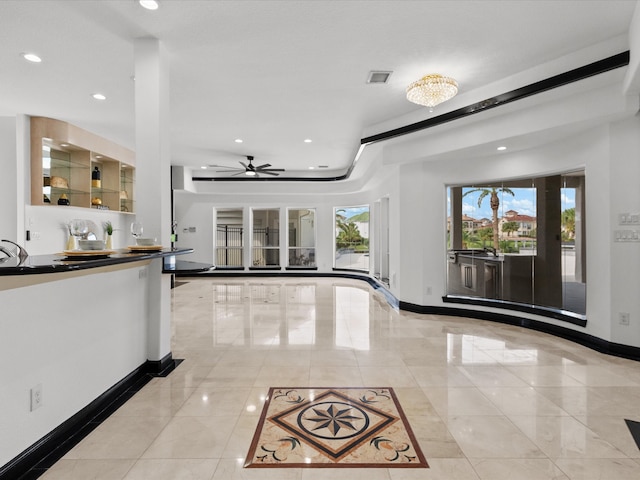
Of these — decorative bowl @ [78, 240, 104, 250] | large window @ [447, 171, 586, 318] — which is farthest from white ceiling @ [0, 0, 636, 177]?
decorative bowl @ [78, 240, 104, 250]

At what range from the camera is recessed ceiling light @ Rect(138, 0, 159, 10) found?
272 centimetres

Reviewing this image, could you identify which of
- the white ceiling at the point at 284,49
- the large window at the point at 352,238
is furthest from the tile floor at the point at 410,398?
the large window at the point at 352,238

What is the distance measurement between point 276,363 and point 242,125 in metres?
4.14

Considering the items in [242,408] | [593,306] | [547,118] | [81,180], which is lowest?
[242,408]

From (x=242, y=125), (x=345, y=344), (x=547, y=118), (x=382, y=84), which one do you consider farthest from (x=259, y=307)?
(x=547, y=118)

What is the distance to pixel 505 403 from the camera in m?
2.76

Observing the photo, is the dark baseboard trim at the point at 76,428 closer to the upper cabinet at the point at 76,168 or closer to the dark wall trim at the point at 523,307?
the upper cabinet at the point at 76,168

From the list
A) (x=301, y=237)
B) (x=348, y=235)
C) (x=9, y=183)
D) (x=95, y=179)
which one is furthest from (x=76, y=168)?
(x=348, y=235)

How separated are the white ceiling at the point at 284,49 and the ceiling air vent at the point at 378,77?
9 cm

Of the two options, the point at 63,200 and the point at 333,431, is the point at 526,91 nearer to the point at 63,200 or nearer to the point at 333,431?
the point at 333,431

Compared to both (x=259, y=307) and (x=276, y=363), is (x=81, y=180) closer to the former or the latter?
(x=259, y=307)

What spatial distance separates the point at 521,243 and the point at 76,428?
5.81 meters

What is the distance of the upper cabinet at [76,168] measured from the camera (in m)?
5.40

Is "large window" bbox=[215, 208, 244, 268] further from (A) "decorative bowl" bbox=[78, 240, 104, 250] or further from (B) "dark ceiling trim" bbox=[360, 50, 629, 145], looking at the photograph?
(A) "decorative bowl" bbox=[78, 240, 104, 250]
